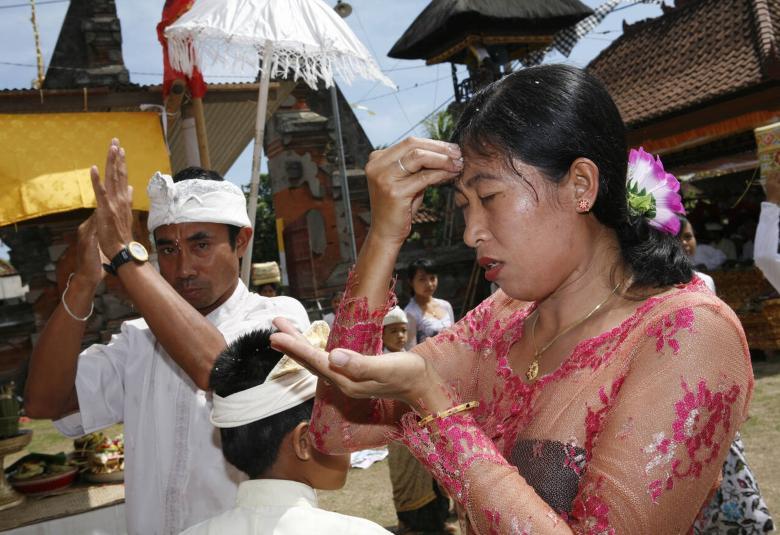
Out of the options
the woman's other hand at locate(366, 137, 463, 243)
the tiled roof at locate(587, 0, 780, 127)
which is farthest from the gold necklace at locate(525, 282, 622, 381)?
the tiled roof at locate(587, 0, 780, 127)

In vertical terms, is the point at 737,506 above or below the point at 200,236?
below

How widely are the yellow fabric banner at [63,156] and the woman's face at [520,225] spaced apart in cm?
342

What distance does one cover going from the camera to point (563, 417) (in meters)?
1.35

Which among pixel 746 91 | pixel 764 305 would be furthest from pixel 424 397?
pixel 746 91

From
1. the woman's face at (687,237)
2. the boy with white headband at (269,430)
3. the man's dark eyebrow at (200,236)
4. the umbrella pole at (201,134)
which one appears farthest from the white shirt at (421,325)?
the boy with white headband at (269,430)

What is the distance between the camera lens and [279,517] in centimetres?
179

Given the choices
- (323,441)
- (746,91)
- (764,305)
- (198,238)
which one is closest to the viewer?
(323,441)

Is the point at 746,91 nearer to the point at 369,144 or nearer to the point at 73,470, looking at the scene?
the point at 369,144

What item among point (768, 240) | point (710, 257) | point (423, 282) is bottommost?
point (710, 257)

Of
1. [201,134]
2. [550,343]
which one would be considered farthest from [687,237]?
[550,343]

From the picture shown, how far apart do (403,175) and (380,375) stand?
0.43 m

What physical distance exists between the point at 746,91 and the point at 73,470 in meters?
10.4

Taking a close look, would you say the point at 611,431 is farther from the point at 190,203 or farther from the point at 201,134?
the point at 201,134

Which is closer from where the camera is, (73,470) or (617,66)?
(73,470)
